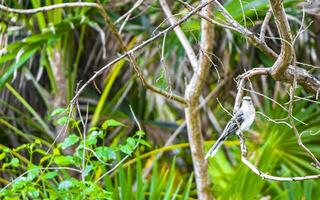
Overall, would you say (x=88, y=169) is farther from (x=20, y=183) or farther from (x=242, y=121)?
(x=242, y=121)

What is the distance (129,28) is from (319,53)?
1.44m

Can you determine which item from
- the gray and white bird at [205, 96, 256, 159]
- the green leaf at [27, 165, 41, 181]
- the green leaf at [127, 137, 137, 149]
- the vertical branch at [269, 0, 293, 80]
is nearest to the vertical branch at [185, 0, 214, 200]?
the gray and white bird at [205, 96, 256, 159]

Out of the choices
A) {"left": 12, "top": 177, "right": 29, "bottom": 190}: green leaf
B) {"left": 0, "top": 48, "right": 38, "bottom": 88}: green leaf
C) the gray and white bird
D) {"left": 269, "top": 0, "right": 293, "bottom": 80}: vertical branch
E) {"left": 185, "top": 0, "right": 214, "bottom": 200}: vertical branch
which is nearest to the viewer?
{"left": 269, "top": 0, "right": 293, "bottom": 80}: vertical branch

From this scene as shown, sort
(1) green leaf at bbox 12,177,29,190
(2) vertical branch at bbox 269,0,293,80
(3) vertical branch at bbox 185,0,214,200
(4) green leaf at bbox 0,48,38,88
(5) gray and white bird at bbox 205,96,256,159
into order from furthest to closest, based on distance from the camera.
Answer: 1. (4) green leaf at bbox 0,48,38,88
2. (3) vertical branch at bbox 185,0,214,200
3. (5) gray and white bird at bbox 205,96,256,159
4. (1) green leaf at bbox 12,177,29,190
5. (2) vertical branch at bbox 269,0,293,80

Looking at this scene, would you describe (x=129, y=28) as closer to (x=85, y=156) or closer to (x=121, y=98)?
(x=121, y=98)

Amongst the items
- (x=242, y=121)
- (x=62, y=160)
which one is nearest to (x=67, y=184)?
(x=62, y=160)

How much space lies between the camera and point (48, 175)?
324 cm

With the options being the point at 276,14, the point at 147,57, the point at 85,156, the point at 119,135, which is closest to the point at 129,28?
the point at 147,57

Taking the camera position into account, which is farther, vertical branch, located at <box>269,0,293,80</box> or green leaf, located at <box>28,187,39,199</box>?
green leaf, located at <box>28,187,39,199</box>

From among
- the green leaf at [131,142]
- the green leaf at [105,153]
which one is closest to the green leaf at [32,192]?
the green leaf at [105,153]

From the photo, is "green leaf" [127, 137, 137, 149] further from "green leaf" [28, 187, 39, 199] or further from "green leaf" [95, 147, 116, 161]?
"green leaf" [28, 187, 39, 199]

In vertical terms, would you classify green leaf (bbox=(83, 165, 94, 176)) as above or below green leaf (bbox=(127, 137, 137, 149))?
below

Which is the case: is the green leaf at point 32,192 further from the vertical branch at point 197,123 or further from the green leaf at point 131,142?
the vertical branch at point 197,123

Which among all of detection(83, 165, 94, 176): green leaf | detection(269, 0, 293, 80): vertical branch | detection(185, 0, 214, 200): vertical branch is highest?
detection(269, 0, 293, 80): vertical branch
